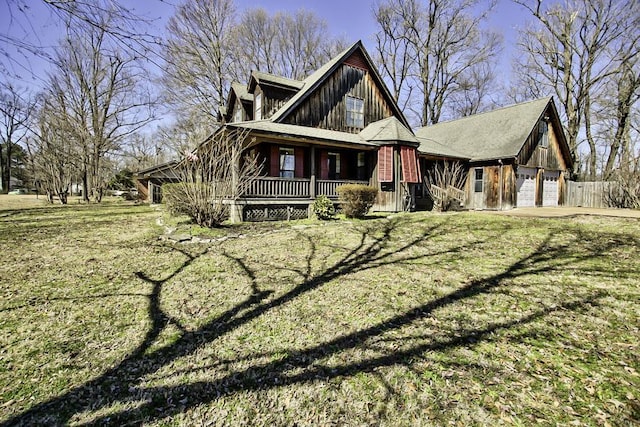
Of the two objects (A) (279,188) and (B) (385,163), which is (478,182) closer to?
(B) (385,163)

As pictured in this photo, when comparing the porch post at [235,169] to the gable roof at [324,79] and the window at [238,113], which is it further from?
the window at [238,113]

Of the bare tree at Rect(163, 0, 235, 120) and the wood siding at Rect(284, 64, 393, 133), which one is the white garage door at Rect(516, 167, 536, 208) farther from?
the bare tree at Rect(163, 0, 235, 120)

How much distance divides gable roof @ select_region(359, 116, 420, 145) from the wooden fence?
45.6 ft

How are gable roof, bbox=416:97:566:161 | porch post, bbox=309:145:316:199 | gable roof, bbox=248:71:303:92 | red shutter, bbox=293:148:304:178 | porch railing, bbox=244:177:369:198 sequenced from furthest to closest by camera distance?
gable roof, bbox=416:97:566:161 < gable roof, bbox=248:71:303:92 < red shutter, bbox=293:148:304:178 < porch post, bbox=309:145:316:199 < porch railing, bbox=244:177:369:198

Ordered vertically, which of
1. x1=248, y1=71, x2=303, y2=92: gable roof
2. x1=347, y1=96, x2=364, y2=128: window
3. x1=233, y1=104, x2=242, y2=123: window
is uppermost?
x1=248, y1=71, x2=303, y2=92: gable roof

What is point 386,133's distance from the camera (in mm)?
14523

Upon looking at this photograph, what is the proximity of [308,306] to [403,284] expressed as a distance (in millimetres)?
1786

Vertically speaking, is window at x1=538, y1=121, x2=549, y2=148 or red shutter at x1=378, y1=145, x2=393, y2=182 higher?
A: window at x1=538, y1=121, x2=549, y2=148

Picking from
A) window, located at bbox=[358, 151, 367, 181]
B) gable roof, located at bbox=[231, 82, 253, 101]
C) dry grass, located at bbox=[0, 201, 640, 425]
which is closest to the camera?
dry grass, located at bbox=[0, 201, 640, 425]

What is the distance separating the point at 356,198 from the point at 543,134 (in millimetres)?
15114

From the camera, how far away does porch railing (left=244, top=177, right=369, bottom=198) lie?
11.8 meters

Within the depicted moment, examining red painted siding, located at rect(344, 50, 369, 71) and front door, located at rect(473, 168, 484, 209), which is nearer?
red painted siding, located at rect(344, 50, 369, 71)

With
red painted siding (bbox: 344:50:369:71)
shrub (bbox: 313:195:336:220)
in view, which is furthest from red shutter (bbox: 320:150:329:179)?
red painted siding (bbox: 344:50:369:71)

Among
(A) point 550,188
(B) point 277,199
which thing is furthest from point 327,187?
(A) point 550,188
